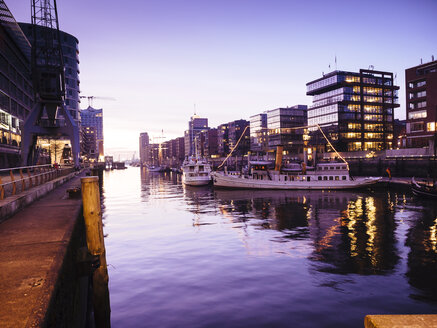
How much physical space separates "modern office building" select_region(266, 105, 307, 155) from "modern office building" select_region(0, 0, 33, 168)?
4660 inches

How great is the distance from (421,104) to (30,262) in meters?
106

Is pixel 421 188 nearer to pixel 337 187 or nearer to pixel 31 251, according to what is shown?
pixel 337 187

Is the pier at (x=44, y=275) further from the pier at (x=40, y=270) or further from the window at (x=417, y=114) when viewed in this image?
the window at (x=417, y=114)

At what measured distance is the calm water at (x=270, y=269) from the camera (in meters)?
11.1

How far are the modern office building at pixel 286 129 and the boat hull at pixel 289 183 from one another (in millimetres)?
107289

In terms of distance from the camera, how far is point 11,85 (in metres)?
65.1

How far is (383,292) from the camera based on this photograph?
492 inches

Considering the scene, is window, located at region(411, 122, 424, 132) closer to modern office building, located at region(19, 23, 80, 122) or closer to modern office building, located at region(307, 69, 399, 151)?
modern office building, located at region(307, 69, 399, 151)

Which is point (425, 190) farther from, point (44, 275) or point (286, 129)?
point (286, 129)

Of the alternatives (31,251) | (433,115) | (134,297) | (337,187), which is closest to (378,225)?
(134,297)

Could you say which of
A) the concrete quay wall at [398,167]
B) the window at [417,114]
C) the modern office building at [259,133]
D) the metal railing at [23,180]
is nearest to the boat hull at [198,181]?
the metal railing at [23,180]

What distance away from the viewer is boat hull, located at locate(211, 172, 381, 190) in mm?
52500

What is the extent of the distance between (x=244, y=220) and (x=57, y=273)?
76.9 ft

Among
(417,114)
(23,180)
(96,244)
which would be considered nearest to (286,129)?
(417,114)
